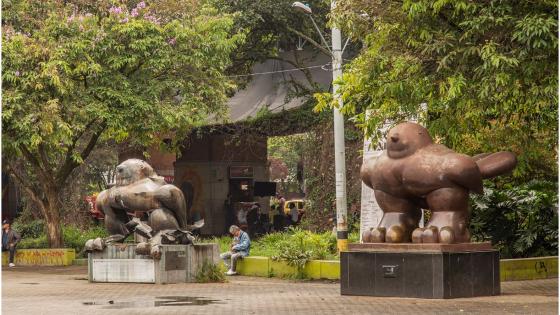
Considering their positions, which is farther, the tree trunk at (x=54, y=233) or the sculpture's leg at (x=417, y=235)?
the tree trunk at (x=54, y=233)

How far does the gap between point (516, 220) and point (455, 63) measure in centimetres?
769

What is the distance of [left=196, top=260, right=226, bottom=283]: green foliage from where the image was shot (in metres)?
20.2

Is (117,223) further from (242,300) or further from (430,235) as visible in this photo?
(430,235)

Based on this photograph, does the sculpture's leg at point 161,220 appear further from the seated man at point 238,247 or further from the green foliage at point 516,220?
the green foliage at point 516,220

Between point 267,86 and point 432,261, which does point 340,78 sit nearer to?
point 432,261

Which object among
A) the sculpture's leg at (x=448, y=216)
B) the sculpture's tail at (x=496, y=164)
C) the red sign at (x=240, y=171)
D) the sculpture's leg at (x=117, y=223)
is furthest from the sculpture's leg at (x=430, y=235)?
the red sign at (x=240, y=171)

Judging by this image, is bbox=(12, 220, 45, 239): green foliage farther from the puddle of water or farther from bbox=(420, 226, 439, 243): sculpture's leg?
bbox=(420, 226, 439, 243): sculpture's leg

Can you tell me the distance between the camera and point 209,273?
802 inches

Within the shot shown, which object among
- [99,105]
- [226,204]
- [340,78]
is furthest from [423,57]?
[226,204]

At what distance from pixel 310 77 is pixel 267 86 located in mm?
2098

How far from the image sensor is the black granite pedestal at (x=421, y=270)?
14.6m

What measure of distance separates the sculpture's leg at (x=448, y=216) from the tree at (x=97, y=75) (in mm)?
12223

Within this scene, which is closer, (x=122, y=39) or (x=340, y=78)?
(x=340, y=78)

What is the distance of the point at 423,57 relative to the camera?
15.1 metres
